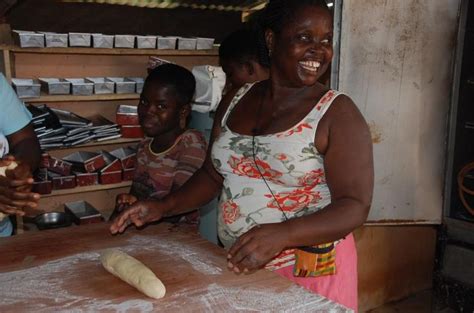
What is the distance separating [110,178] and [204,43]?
1.17m

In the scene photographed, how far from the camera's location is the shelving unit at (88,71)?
3.28 meters

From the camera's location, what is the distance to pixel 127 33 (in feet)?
12.0

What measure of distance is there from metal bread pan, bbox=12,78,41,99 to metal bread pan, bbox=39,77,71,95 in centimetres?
7

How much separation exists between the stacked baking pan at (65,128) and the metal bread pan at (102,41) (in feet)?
1.66

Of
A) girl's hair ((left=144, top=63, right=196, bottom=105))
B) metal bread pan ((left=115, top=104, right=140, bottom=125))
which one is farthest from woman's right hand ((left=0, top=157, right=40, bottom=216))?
metal bread pan ((left=115, top=104, right=140, bottom=125))

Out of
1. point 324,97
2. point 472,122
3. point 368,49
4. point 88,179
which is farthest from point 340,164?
point 88,179

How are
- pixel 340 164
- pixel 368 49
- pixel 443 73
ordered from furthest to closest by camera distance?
pixel 443 73 < pixel 368 49 < pixel 340 164

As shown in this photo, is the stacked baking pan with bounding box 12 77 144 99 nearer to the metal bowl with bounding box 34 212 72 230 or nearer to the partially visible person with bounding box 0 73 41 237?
the metal bowl with bounding box 34 212 72 230

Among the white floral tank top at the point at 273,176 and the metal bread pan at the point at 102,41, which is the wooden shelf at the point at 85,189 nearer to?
the metal bread pan at the point at 102,41

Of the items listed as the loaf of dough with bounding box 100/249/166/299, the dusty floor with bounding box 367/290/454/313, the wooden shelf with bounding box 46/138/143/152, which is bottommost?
the dusty floor with bounding box 367/290/454/313

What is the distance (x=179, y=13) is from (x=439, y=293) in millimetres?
2591

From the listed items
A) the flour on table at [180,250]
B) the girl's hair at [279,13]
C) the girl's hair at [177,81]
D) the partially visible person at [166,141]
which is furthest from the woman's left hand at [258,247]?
the girl's hair at [177,81]

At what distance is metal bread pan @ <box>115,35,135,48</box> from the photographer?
336 cm

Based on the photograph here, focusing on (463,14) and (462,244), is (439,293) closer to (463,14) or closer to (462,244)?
(462,244)
